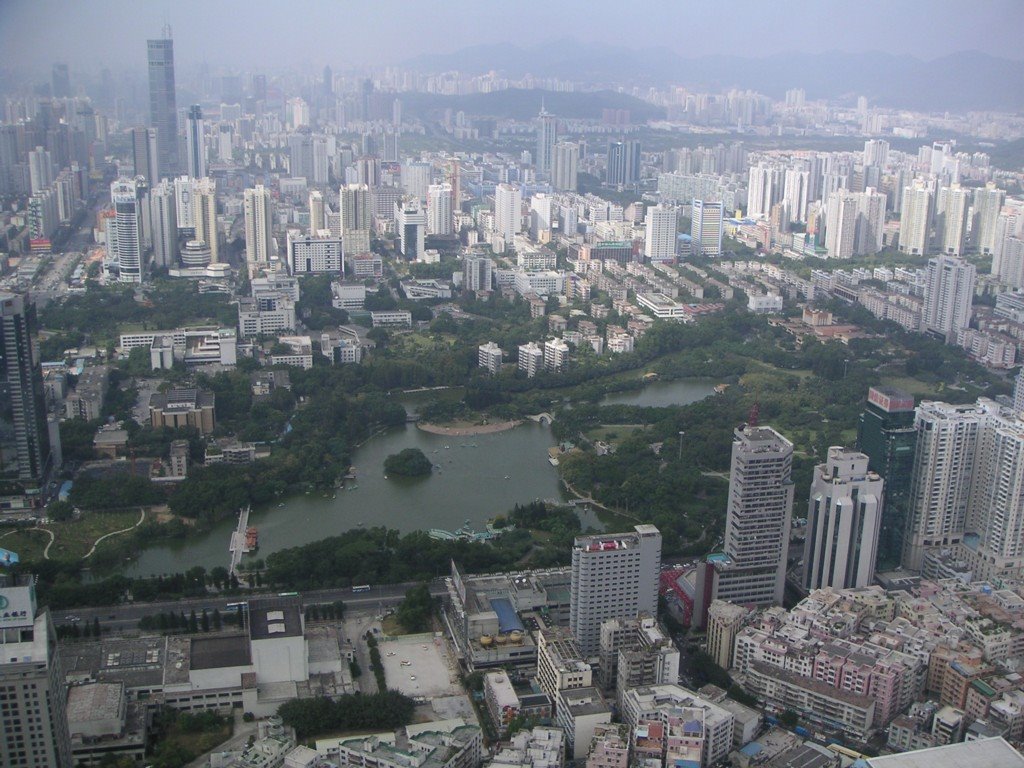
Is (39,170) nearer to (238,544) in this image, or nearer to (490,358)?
(490,358)

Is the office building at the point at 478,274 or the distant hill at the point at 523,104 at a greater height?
the distant hill at the point at 523,104

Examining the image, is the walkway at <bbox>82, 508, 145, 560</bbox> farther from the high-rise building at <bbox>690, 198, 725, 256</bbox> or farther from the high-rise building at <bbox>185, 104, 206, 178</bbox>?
the high-rise building at <bbox>185, 104, 206, 178</bbox>

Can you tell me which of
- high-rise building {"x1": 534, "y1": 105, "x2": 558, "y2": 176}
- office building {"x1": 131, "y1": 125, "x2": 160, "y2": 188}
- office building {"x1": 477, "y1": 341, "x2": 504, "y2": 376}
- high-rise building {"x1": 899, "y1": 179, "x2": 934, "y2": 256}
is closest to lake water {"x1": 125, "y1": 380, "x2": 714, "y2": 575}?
office building {"x1": 477, "y1": 341, "x2": 504, "y2": 376}

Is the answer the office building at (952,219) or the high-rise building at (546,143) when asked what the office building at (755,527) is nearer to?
the office building at (952,219)

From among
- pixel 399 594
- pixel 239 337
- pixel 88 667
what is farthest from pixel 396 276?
pixel 88 667

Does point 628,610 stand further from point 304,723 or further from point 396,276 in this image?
point 396,276

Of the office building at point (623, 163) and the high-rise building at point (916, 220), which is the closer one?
the high-rise building at point (916, 220)

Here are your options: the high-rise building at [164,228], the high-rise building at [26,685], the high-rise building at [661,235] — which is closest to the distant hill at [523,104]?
the high-rise building at [661,235]

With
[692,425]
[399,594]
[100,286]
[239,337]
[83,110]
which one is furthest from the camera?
[83,110]
